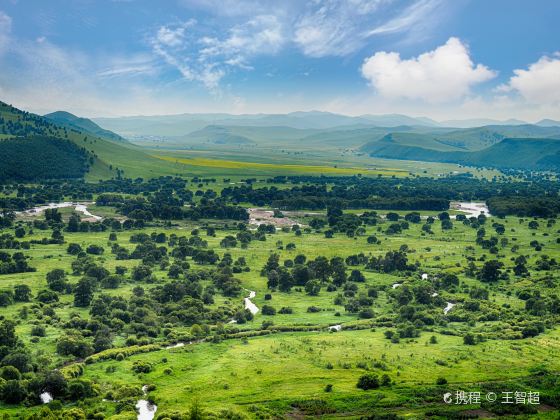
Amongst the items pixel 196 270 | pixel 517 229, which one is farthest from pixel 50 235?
pixel 517 229

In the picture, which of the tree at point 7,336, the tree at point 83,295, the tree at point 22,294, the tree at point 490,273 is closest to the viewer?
the tree at point 7,336

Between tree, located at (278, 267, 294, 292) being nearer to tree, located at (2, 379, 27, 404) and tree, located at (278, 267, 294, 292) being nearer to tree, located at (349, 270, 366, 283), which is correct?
tree, located at (349, 270, 366, 283)

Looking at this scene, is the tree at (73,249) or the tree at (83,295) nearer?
the tree at (83,295)

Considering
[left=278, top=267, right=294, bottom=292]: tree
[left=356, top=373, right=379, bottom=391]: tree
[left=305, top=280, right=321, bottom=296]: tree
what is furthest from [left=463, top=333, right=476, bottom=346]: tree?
[left=278, top=267, right=294, bottom=292]: tree

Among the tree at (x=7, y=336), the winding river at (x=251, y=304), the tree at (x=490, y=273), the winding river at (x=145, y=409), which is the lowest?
the winding river at (x=145, y=409)

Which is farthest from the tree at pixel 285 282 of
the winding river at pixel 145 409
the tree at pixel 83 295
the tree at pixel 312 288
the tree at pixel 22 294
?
the winding river at pixel 145 409

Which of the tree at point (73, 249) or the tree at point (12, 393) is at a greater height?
the tree at point (73, 249)

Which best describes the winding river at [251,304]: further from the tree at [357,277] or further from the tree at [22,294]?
the tree at [22,294]

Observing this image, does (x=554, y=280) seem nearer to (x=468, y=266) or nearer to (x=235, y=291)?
(x=468, y=266)

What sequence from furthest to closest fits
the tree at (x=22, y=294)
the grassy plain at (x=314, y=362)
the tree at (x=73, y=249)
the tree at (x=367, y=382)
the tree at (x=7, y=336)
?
the tree at (x=73, y=249) < the tree at (x=22, y=294) < the tree at (x=7, y=336) < the tree at (x=367, y=382) < the grassy plain at (x=314, y=362)

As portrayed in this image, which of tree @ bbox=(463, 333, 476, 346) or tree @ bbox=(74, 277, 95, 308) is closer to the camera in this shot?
tree @ bbox=(463, 333, 476, 346)
